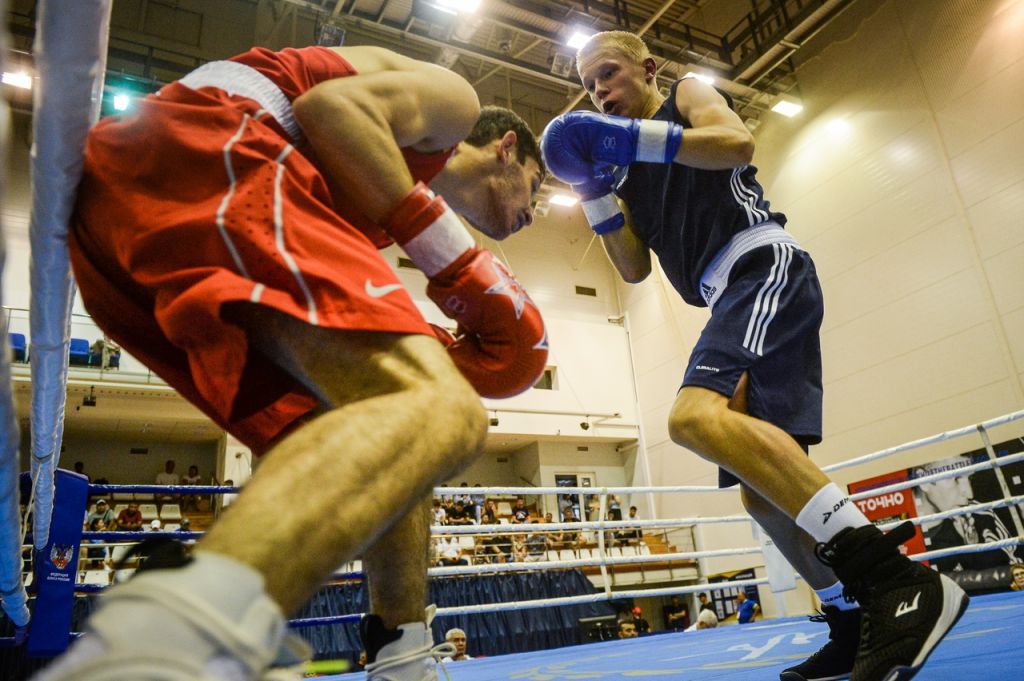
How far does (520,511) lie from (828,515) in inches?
436

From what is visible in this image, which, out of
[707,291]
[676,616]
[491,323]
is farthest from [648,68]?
[676,616]

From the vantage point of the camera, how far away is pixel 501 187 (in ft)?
4.75

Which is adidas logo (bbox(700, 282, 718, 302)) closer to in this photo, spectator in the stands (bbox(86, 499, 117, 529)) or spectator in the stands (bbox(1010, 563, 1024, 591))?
spectator in the stands (bbox(1010, 563, 1024, 591))

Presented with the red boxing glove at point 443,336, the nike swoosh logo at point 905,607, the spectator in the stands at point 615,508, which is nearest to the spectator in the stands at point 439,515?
the spectator in the stands at point 615,508

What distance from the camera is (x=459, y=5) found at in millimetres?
8586

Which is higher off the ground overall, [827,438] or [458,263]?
[827,438]

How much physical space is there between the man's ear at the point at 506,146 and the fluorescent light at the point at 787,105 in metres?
10.4

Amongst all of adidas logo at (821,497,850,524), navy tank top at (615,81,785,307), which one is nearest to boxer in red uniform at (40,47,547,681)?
adidas logo at (821,497,850,524)

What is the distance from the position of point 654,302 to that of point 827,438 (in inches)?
166

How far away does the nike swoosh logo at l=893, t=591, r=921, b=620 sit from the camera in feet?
3.39

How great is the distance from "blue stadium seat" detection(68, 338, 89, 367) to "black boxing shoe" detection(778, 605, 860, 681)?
10.3 meters

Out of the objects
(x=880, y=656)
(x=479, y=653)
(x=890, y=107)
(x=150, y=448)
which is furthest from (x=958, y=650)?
(x=150, y=448)

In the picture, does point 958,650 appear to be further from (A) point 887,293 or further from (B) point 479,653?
(A) point 887,293

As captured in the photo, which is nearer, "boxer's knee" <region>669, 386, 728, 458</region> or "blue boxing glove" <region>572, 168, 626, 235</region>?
"boxer's knee" <region>669, 386, 728, 458</region>
